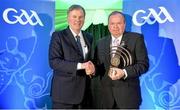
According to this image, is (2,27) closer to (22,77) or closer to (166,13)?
(22,77)

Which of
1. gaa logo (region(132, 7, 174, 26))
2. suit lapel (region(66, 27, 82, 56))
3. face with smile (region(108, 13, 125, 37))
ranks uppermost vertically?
gaa logo (region(132, 7, 174, 26))

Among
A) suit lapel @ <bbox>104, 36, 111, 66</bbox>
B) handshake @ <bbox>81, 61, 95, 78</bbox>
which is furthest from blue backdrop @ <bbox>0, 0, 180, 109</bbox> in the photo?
handshake @ <bbox>81, 61, 95, 78</bbox>

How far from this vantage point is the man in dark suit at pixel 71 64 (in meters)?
4.04

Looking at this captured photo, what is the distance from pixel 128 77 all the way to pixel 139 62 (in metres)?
0.18

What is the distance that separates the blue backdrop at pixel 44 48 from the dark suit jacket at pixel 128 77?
25.8 inches

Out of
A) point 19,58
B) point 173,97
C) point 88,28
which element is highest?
point 88,28

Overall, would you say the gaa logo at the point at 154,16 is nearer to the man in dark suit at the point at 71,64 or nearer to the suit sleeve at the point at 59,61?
the man in dark suit at the point at 71,64

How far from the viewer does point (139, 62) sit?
4.05 m

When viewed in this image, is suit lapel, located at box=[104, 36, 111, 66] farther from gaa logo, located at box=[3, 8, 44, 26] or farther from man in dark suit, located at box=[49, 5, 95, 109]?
gaa logo, located at box=[3, 8, 44, 26]

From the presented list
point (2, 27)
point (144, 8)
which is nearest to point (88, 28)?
point (144, 8)

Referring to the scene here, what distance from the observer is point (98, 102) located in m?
4.25

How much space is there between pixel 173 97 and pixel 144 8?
104cm

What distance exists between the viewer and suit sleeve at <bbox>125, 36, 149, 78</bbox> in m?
3.99

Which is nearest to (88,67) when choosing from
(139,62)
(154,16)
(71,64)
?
(71,64)
